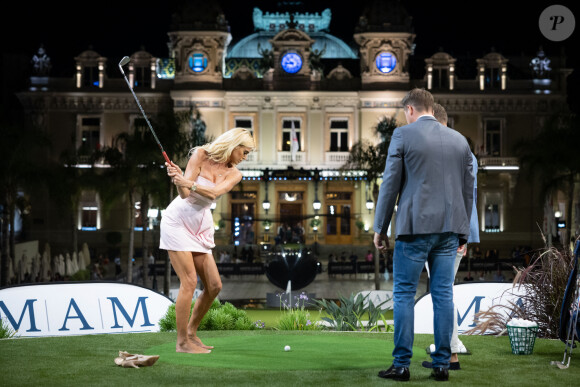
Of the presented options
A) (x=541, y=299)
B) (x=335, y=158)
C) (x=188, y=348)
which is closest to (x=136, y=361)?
(x=188, y=348)

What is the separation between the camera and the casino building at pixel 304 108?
4738 centimetres

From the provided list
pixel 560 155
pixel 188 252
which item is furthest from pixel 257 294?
pixel 188 252

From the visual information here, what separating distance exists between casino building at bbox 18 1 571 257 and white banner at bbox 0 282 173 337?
3698 centimetres

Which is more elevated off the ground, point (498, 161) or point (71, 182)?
point (498, 161)

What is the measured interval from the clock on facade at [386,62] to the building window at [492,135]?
644 cm

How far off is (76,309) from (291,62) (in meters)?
39.4

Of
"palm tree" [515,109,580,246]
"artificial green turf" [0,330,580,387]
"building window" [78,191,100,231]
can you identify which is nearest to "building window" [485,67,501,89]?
"palm tree" [515,109,580,246]

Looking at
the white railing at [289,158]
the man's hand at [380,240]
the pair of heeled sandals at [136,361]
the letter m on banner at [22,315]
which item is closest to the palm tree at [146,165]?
the white railing at [289,158]

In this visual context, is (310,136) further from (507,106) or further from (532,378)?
(532,378)

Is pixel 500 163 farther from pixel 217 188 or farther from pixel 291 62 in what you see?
pixel 217 188

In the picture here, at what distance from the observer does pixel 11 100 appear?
50562 mm

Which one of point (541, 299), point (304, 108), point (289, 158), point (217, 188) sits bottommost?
point (541, 299)

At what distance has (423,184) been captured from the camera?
617 cm

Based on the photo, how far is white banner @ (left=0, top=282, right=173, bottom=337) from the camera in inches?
368
